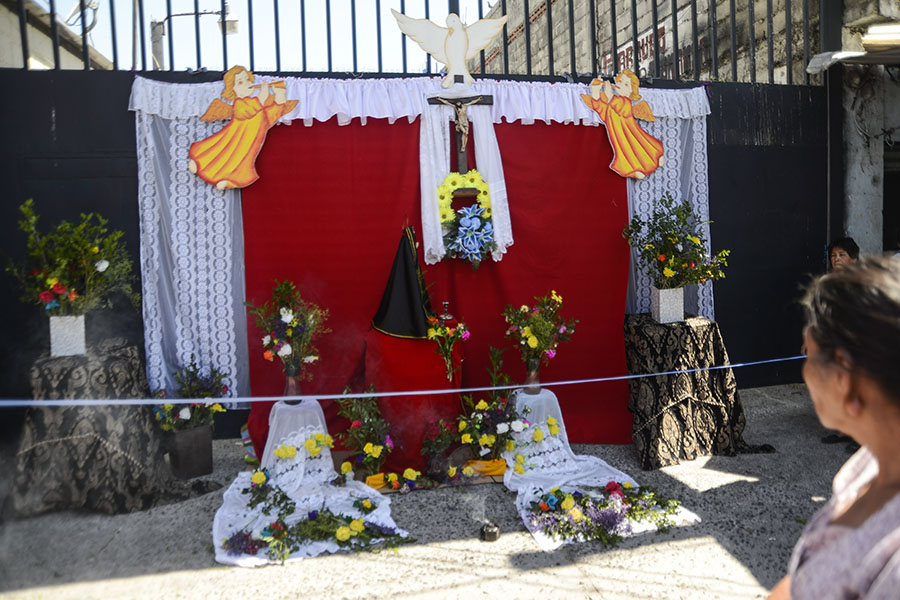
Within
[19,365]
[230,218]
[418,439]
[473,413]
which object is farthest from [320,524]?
[19,365]

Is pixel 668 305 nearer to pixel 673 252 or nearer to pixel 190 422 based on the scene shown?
pixel 673 252

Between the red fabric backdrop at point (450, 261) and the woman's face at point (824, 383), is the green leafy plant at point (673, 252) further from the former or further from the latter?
the woman's face at point (824, 383)

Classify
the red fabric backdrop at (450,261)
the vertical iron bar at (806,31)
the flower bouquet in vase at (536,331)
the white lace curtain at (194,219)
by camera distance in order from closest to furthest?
1. the flower bouquet in vase at (536,331)
2. the white lace curtain at (194,219)
3. the red fabric backdrop at (450,261)
4. the vertical iron bar at (806,31)

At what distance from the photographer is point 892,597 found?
3.17 feet

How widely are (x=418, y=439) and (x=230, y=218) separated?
205cm

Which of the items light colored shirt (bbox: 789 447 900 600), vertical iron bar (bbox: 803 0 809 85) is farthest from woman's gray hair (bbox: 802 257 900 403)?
vertical iron bar (bbox: 803 0 809 85)

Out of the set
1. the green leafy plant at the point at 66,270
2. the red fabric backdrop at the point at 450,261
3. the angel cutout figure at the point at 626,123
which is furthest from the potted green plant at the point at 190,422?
the angel cutout figure at the point at 626,123

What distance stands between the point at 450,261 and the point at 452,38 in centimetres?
158

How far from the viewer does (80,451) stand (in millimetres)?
3789

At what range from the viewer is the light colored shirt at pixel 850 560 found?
3.28ft

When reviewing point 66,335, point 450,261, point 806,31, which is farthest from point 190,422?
point 806,31

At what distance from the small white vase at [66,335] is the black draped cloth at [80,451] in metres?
0.06

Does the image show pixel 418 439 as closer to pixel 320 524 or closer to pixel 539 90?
pixel 320 524

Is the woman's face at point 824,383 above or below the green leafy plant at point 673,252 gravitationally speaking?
below
